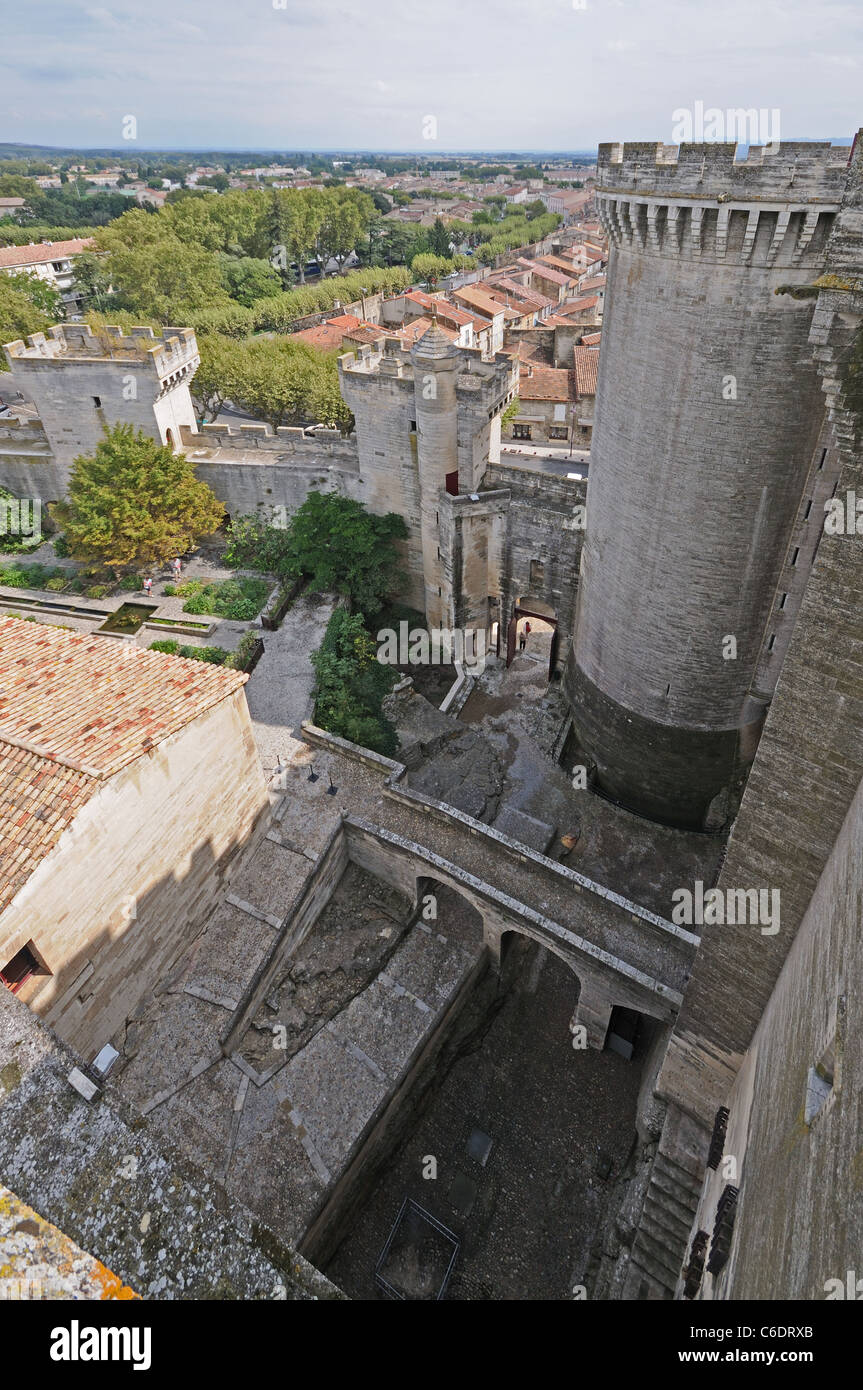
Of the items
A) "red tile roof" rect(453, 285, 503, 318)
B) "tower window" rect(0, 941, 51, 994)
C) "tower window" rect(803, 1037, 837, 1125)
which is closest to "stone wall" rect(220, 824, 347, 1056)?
"tower window" rect(0, 941, 51, 994)

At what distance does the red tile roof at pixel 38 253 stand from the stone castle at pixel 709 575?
65661mm

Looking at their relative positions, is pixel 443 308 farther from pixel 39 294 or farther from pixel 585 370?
pixel 39 294

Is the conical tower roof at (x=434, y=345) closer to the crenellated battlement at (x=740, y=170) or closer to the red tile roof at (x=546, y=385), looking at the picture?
the crenellated battlement at (x=740, y=170)

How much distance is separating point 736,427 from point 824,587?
867 centimetres

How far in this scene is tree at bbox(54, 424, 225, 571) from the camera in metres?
26.7

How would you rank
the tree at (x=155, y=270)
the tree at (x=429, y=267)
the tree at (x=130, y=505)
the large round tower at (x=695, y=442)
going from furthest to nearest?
the tree at (x=429, y=267) < the tree at (x=155, y=270) < the tree at (x=130, y=505) < the large round tower at (x=695, y=442)

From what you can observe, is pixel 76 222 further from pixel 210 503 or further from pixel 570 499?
pixel 570 499

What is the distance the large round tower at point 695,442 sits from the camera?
1283 cm

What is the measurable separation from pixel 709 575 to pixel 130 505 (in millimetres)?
20698

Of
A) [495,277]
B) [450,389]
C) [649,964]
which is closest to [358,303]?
[495,277]

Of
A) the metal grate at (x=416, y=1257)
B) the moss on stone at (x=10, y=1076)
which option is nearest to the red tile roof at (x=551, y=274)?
the metal grate at (x=416, y=1257)

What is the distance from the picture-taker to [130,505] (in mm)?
26859

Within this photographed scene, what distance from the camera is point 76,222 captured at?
13275cm

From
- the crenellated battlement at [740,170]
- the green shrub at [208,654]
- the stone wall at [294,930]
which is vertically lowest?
the stone wall at [294,930]
